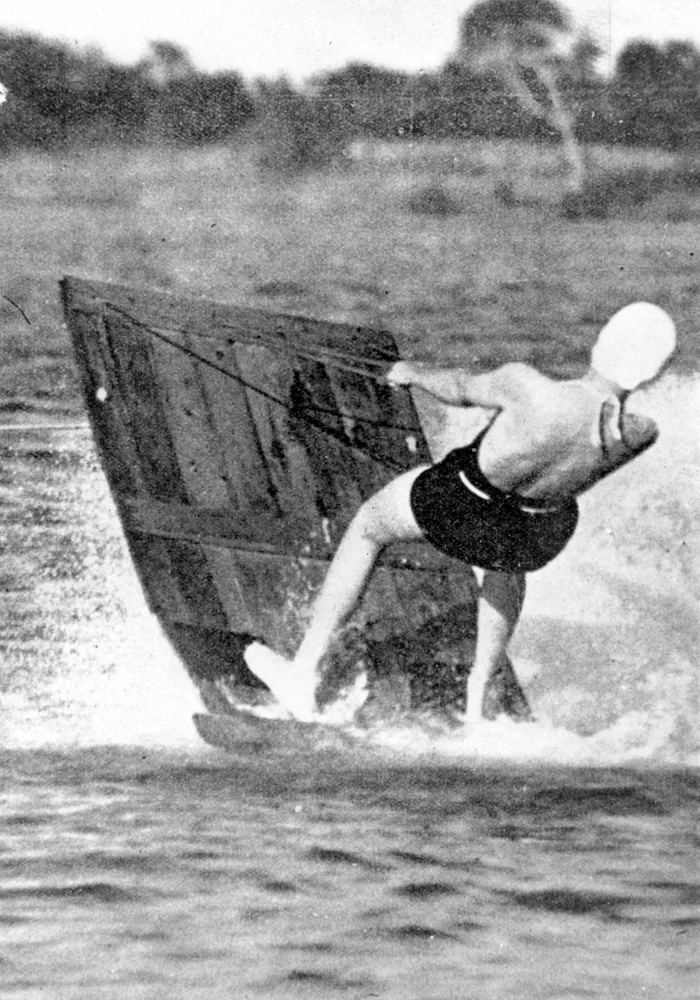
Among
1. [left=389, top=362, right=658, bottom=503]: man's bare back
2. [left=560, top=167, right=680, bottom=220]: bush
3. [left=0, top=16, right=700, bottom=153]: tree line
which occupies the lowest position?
[left=389, top=362, right=658, bottom=503]: man's bare back

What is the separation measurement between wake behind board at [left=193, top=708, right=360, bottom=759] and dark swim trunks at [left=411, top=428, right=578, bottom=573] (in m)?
0.65

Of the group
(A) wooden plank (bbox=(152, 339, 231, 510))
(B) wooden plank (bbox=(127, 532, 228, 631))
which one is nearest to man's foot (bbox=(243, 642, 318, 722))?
(B) wooden plank (bbox=(127, 532, 228, 631))

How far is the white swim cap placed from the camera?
13.7ft

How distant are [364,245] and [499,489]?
823 millimetres

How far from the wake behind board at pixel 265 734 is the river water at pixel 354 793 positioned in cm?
4

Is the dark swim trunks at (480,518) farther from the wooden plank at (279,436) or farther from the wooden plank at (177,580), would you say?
the wooden plank at (177,580)

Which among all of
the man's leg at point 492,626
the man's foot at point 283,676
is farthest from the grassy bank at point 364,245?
the man's foot at point 283,676

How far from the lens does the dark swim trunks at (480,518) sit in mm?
4148

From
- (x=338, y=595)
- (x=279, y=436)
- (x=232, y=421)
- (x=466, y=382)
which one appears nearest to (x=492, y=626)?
(x=338, y=595)

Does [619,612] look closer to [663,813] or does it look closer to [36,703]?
[663,813]

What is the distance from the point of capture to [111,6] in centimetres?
415

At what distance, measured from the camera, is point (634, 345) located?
4180mm

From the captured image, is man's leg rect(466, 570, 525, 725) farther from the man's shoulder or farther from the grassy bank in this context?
the grassy bank

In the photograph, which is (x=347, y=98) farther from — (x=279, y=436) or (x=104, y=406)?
(x=104, y=406)
